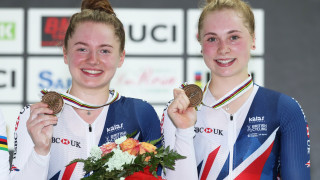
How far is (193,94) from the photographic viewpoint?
2115mm

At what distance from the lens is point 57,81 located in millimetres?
5297

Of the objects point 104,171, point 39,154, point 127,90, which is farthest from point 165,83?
point 104,171

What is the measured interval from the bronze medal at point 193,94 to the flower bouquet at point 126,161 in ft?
1.44

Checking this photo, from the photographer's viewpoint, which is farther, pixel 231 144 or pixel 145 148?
pixel 231 144

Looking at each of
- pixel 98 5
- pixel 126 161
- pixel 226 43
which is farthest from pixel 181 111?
pixel 98 5

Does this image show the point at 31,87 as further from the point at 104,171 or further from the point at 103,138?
the point at 104,171

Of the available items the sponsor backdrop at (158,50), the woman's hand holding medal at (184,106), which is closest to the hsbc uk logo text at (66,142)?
the woman's hand holding medal at (184,106)

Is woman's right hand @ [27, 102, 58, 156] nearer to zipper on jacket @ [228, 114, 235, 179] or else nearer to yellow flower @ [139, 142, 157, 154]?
yellow flower @ [139, 142, 157, 154]

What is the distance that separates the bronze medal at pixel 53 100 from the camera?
6.76ft

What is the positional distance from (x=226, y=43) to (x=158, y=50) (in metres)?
3.11

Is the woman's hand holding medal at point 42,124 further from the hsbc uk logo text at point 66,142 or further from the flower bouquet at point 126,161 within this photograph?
the flower bouquet at point 126,161

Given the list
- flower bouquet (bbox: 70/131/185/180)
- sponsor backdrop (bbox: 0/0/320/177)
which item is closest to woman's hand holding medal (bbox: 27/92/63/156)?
flower bouquet (bbox: 70/131/185/180)

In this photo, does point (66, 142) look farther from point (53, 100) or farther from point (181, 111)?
point (181, 111)

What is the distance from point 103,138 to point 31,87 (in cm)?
324
